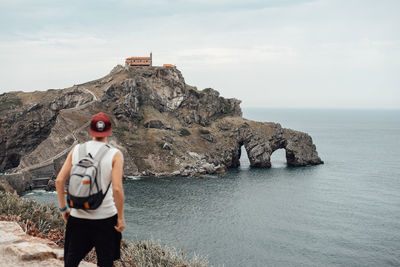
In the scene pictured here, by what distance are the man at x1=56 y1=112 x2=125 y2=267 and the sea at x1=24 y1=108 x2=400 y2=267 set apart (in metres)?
25.1

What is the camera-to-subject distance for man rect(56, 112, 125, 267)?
17.5ft

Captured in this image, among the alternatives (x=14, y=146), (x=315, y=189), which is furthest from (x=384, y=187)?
(x=14, y=146)

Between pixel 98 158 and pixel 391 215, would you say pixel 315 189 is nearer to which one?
pixel 391 215

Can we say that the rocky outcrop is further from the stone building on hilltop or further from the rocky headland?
the stone building on hilltop

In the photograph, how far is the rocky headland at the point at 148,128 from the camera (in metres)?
90.4

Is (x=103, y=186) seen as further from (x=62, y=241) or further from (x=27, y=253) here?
(x=62, y=241)

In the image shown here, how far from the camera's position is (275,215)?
59469 mm

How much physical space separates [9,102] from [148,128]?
49.2 metres

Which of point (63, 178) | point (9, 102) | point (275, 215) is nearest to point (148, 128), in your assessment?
point (9, 102)

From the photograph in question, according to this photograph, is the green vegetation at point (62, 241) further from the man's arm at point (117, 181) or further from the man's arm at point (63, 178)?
the man's arm at point (117, 181)

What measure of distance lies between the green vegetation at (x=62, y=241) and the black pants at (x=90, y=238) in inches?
132

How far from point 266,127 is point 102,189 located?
110317 millimetres

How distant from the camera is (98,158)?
5.32 metres

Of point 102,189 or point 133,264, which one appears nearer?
point 102,189
